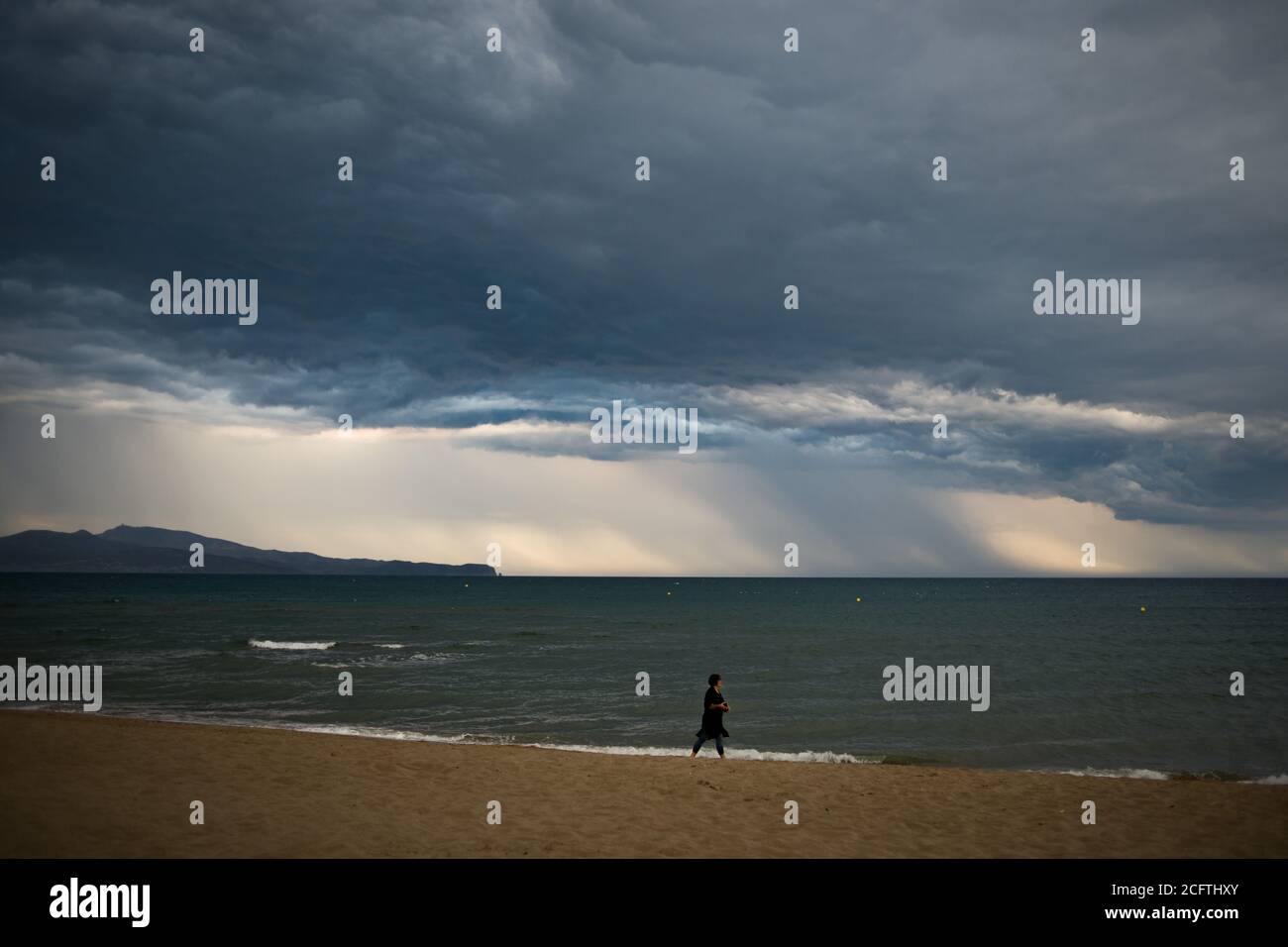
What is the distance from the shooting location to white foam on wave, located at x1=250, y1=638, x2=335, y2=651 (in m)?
46.6

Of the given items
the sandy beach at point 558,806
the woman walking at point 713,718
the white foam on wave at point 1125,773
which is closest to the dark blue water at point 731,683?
the white foam on wave at point 1125,773

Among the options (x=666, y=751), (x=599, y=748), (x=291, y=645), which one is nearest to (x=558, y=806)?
(x=666, y=751)

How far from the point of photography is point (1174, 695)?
1184 inches

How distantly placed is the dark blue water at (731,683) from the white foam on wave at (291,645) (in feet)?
1.45

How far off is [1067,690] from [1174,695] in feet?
11.7

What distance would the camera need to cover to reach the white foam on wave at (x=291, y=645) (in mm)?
46625

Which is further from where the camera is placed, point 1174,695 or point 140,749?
point 1174,695

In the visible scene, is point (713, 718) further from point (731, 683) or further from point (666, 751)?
point (731, 683)

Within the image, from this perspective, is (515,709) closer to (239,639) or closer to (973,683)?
(973,683)

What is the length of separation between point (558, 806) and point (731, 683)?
71.4 feet

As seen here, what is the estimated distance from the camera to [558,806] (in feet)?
43.6

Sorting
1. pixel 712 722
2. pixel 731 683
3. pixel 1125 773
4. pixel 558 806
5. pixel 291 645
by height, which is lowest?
pixel 731 683

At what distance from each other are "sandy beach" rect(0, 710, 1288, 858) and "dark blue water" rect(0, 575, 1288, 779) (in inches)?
193

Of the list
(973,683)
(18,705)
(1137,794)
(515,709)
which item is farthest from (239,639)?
(1137,794)
